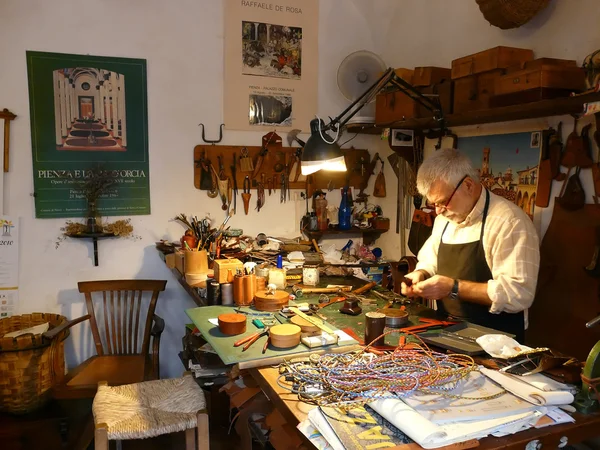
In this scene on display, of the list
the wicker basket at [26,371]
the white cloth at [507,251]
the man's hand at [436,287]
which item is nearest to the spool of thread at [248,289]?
the man's hand at [436,287]

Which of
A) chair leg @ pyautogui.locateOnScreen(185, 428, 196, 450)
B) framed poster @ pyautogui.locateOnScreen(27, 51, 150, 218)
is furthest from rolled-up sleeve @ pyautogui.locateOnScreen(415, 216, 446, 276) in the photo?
framed poster @ pyautogui.locateOnScreen(27, 51, 150, 218)

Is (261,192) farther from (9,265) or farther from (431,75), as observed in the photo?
(9,265)

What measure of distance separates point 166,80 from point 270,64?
0.78 metres

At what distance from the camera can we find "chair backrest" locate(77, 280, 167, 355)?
328cm

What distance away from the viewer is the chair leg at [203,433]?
2.07m

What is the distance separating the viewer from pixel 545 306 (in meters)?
2.59

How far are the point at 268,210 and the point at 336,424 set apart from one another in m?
2.68

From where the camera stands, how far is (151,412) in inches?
86.4

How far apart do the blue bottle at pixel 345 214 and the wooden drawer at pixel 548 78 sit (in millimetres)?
1732

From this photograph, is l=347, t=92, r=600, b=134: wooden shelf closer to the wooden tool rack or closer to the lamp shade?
the wooden tool rack

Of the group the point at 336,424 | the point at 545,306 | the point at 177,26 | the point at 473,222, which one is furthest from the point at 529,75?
the point at 177,26

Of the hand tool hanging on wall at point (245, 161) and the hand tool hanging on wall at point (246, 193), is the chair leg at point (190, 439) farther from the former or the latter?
the hand tool hanging on wall at point (245, 161)

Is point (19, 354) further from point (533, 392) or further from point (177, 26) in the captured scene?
point (533, 392)

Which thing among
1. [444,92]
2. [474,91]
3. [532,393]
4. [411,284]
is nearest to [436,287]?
[411,284]
